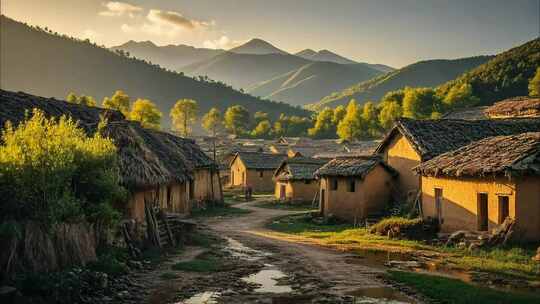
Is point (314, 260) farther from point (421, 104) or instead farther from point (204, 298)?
point (421, 104)

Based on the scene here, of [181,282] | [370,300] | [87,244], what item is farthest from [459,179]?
[87,244]

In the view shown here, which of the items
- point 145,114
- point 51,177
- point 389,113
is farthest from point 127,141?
point 389,113

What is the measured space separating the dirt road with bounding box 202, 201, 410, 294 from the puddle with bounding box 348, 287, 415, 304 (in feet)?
0.82

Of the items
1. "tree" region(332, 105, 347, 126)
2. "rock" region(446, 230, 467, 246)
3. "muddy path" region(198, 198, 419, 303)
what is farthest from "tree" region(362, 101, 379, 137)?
"rock" region(446, 230, 467, 246)

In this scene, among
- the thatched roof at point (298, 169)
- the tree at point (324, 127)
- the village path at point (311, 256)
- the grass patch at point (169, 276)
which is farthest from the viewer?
the tree at point (324, 127)

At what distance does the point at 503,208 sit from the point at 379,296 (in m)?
9.29

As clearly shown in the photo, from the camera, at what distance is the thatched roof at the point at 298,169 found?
47188mm

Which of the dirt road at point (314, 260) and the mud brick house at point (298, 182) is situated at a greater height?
the mud brick house at point (298, 182)

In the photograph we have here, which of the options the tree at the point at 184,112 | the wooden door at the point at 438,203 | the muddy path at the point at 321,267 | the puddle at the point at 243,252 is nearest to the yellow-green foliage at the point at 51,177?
the puddle at the point at 243,252

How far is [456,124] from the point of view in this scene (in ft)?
110

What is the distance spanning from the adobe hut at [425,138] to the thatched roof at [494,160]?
4.39 metres

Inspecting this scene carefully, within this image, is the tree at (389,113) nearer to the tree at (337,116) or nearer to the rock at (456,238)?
the tree at (337,116)

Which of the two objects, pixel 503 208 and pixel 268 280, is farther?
pixel 503 208

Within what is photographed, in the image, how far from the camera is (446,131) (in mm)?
32719
